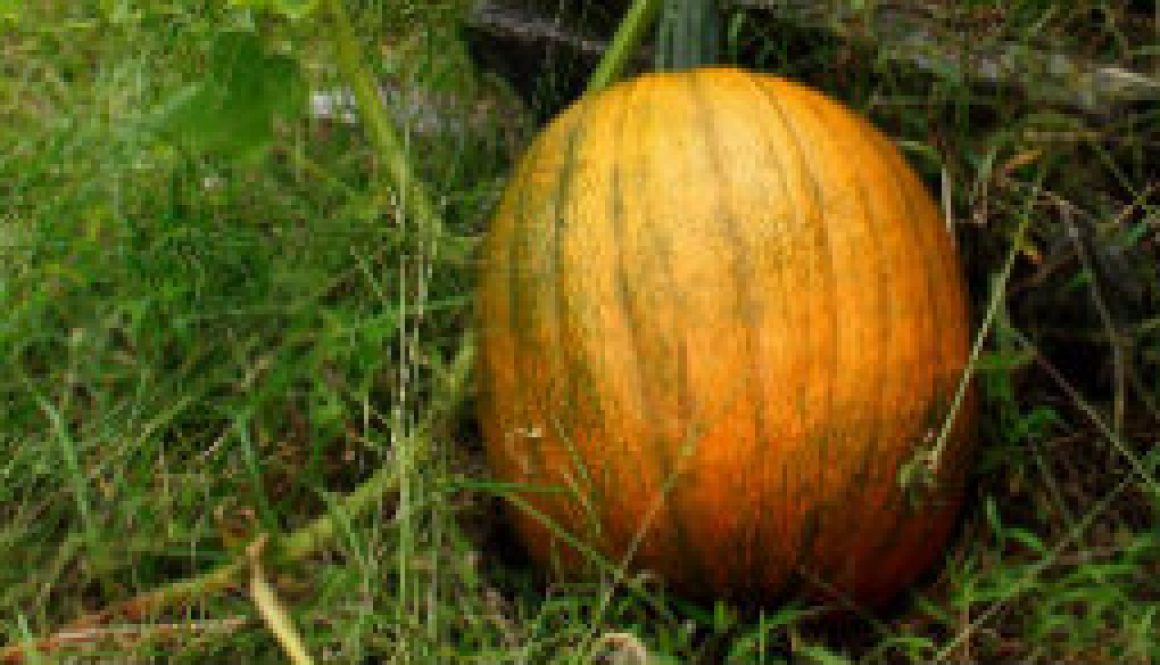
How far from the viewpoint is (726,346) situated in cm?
167

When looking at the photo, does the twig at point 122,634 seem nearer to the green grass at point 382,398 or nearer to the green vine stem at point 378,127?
the green grass at point 382,398

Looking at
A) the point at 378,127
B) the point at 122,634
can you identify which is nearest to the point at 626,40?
the point at 378,127

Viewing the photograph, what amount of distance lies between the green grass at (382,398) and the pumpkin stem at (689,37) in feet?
0.86

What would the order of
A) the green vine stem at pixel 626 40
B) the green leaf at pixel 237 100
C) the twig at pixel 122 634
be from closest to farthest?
Answer: the twig at pixel 122 634
the green leaf at pixel 237 100
the green vine stem at pixel 626 40

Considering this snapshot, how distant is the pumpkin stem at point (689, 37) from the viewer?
1.94 m

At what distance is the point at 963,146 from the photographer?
6.88 ft

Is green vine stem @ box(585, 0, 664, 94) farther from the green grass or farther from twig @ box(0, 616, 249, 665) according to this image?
twig @ box(0, 616, 249, 665)

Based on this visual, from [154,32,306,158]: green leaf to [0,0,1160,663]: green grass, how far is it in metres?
0.04

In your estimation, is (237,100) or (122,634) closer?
(122,634)

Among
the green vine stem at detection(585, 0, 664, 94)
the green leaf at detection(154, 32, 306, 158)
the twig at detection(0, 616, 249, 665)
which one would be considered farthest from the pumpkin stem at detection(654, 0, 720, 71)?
the twig at detection(0, 616, 249, 665)

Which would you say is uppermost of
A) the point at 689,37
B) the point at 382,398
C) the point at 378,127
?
the point at 689,37

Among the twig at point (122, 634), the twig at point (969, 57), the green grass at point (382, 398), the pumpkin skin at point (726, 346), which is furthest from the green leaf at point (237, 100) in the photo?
the twig at point (969, 57)

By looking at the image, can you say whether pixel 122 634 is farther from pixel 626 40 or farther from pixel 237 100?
pixel 626 40

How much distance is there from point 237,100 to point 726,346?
2.11ft
